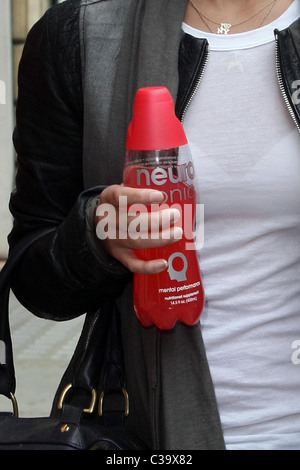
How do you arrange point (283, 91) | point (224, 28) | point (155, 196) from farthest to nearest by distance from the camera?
point (224, 28) → point (283, 91) → point (155, 196)

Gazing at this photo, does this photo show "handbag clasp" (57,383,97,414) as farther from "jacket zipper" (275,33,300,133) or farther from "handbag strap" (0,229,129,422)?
"jacket zipper" (275,33,300,133)

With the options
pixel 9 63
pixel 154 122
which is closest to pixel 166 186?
pixel 154 122

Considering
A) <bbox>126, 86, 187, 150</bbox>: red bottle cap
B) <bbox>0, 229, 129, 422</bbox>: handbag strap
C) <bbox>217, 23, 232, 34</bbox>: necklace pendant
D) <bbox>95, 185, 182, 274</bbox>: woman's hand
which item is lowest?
<bbox>0, 229, 129, 422</bbox>: handbag strap

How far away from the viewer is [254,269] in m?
2.03

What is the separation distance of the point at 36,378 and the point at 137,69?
3.95m

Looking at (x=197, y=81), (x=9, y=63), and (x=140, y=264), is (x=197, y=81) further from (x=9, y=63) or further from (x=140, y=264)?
(x=9, y=63)

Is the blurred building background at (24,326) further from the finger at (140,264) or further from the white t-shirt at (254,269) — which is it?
the finger at (140,264)

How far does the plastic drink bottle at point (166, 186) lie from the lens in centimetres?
185

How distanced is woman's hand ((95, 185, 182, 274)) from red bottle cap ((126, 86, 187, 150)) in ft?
0.35

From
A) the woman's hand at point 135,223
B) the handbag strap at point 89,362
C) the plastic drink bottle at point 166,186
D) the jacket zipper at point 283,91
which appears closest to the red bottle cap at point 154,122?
the plastic drink bottle at point 166,186

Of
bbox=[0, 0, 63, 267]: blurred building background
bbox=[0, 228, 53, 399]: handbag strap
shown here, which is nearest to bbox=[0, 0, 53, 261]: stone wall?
bbox=[0, 0, 63, 267]: blurred building background

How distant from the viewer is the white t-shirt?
6.61 ft

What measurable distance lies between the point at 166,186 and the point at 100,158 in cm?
25

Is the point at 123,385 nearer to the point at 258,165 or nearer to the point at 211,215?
the point at 211,215
